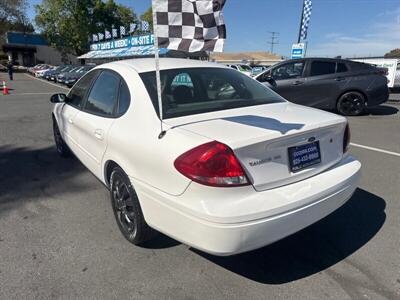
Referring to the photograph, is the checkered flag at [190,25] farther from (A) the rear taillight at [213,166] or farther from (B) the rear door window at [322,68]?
(B) the rear door window at [322,68]

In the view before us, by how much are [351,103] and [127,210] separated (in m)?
8.05

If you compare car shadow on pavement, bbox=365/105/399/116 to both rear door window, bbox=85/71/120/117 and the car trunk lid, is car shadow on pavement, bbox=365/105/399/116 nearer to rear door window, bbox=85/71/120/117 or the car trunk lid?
the car trunk lid

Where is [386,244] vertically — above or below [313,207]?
below

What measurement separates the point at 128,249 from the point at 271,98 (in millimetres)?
1929

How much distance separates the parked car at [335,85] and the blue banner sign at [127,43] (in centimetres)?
2284

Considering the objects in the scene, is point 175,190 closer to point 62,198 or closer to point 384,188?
point 62,198

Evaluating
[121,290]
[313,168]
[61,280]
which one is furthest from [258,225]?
[61,280]

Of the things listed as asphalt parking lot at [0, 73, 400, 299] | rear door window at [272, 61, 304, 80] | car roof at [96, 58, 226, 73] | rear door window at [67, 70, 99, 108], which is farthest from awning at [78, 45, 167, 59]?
asphalt parking lot at [0, 73, 400, 299]

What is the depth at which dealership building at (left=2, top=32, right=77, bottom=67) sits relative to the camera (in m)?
64.3

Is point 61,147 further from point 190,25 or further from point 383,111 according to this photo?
point 383,111

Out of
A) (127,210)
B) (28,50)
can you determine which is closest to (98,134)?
(127,210)

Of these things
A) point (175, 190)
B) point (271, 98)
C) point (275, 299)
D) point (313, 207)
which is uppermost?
point (271, 98)

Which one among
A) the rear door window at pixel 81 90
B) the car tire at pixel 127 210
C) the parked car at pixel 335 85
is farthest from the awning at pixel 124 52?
the car tire at pixel 127 210

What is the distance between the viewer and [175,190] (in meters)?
2.14
